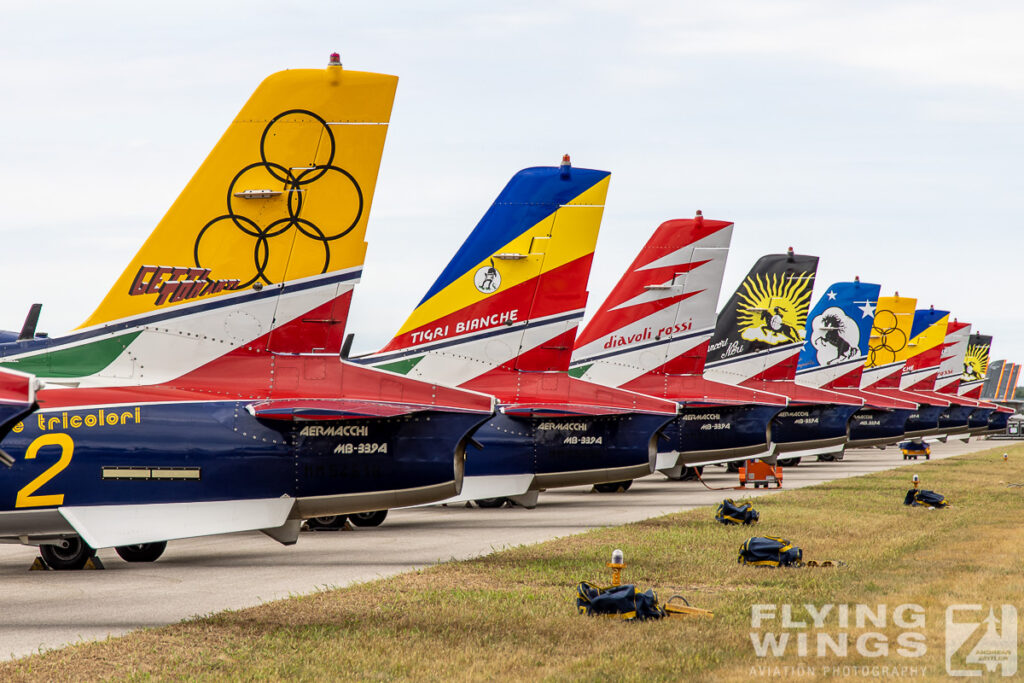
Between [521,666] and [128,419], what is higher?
[128,419]

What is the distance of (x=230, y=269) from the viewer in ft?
46.0

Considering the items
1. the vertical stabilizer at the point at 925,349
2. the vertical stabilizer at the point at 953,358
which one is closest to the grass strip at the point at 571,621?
the vertical stabilizer at the point at 925,349

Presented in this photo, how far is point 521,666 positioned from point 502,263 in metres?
12.6

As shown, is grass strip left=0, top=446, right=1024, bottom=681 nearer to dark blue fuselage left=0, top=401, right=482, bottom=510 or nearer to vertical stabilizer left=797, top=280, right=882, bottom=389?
dark blue fuselage left=0, top=401, right=482, bottom=510

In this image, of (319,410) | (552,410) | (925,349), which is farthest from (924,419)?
(319,410)

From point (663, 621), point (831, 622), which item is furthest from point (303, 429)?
point (831, 622)

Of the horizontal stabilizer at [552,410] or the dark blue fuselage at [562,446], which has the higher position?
the horizontal stabilizer at [552,410]

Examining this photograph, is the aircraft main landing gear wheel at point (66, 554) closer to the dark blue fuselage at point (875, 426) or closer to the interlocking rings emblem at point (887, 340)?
the dark blue fuselage at point (875, 426)

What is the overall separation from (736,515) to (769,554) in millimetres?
5232

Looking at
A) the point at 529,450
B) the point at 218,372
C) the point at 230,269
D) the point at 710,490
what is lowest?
the point at 710,490

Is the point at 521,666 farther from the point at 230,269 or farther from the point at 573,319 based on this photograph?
the point at 573,319

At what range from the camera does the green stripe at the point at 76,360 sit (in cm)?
1355

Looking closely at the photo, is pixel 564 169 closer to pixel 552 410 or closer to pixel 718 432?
pixel 552 410

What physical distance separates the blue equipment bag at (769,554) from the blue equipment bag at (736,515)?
16.1ft
